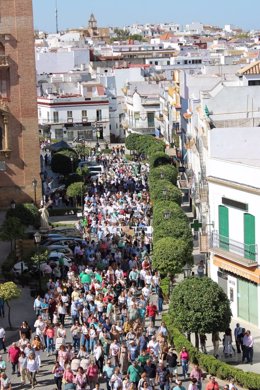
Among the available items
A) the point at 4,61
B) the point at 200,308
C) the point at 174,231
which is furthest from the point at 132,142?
the point at 200,308

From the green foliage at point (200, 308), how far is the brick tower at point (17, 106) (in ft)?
88.2

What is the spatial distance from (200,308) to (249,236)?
5.20 m

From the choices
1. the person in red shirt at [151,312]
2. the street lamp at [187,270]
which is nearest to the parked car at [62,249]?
the street lamp at [187,270]

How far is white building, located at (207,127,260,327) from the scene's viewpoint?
3033cm

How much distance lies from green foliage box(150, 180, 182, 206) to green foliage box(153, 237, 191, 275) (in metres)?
11.7

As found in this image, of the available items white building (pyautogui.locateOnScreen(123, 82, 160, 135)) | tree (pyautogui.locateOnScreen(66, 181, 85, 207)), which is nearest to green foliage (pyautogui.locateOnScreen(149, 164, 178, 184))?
tree (pyautogui.locateOnScreen(66, 181, 85, 207))

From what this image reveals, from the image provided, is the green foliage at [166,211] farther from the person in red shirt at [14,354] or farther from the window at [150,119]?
the window at [150,119]

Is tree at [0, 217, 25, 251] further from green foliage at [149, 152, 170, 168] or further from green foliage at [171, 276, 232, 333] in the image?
green foliage at [149, 152, 170, 168]

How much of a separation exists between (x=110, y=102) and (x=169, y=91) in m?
21.3

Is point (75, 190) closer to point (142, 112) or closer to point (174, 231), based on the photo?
point (174, 231)

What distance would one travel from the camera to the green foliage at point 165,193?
46031 millimetres

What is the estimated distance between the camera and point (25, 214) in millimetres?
44438

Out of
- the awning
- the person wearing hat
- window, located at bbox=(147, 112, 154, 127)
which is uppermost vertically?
window, located at bbox=(147, 112, 154, 127)

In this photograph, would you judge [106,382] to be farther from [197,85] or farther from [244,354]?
[197,85]
